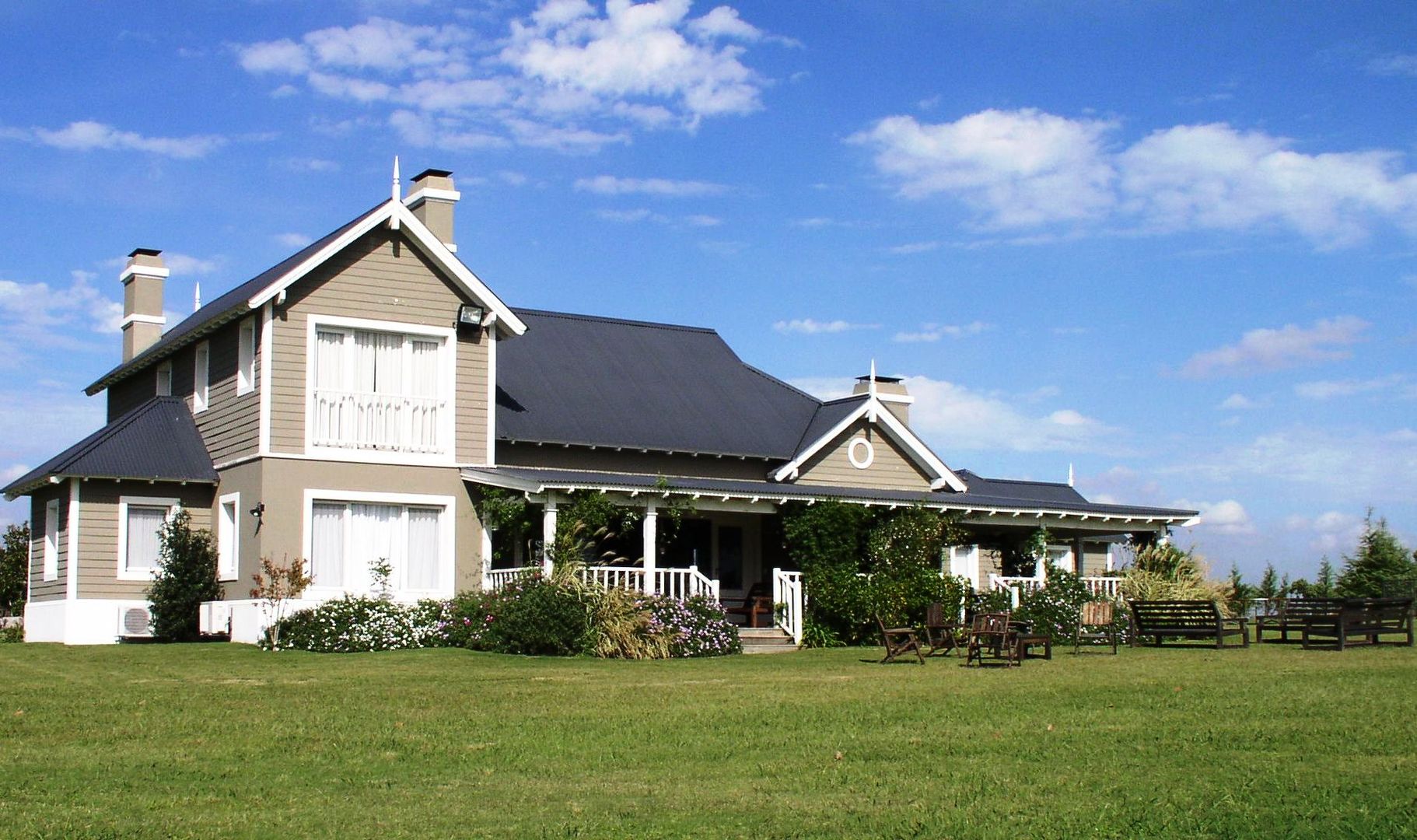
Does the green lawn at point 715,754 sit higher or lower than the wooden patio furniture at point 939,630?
lower

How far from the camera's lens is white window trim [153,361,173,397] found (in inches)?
1135

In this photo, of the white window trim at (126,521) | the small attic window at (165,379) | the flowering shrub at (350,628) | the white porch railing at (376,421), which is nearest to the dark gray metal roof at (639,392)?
the white porch railing at (376,421)

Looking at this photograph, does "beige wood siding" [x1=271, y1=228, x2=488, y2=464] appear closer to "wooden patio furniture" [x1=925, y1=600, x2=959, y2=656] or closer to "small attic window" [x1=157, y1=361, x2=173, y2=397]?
"small attic window" [x1=157, y1=361, x2=173, y2=397]

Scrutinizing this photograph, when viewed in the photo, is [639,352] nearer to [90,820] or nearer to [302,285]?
[302,285]

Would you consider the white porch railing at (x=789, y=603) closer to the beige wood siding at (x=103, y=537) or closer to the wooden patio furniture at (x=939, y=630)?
the wooden patio furniture at (x=939, y=630)

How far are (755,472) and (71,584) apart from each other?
1260cm

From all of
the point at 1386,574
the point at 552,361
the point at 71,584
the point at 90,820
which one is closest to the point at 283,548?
the point at 71,584

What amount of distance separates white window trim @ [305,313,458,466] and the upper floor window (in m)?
0.03

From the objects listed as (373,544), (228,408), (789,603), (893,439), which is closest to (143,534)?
(228,408)

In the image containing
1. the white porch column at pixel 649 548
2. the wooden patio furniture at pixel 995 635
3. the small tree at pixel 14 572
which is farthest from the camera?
the small tree at pixel 14 572

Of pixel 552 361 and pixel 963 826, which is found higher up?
pixel 552 361

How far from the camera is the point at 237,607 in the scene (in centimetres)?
2445

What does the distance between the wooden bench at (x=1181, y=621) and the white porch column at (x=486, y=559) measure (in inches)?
417

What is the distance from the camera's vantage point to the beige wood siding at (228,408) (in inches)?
957
